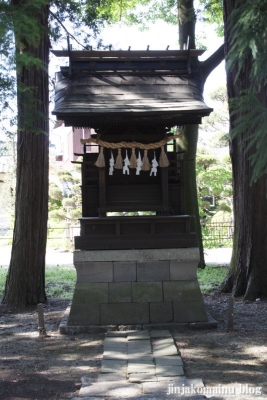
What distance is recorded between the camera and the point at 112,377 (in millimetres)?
5434

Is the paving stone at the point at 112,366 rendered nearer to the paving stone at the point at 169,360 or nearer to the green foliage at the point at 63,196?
the paving stone at the point at 169,360

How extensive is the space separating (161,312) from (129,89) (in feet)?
12.6

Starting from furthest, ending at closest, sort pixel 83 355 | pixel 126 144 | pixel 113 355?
pixel 126 144
pixel 83 355
pixel 113 355

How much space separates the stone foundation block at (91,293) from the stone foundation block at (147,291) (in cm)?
49

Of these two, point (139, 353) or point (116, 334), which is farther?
point (116, 334)

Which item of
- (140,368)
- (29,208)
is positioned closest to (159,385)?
(140,368)

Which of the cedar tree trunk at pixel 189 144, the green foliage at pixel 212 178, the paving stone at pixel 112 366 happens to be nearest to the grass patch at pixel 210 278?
the cedar tree trunk at pixel 189 144

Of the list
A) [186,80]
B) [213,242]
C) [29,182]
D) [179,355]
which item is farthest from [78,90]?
[213,242]

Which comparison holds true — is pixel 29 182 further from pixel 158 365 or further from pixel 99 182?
pixel 158 365

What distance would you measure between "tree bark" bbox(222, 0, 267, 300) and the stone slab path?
3472 mm

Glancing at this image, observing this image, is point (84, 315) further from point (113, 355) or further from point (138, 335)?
point (113, 355)

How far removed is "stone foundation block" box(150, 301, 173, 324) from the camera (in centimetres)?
793

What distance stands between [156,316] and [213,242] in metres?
15.2

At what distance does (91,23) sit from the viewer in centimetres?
1279
